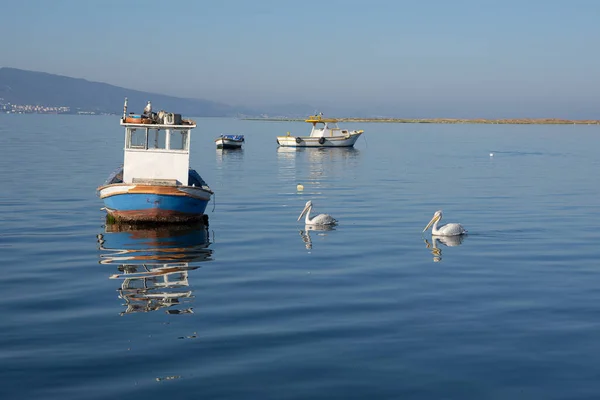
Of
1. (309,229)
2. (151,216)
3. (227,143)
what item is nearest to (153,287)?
(151,216)

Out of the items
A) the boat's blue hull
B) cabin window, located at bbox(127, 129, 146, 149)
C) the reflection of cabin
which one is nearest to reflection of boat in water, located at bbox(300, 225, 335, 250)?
the boat's blue hull

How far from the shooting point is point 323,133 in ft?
321

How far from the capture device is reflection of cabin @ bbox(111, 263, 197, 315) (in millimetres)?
17781

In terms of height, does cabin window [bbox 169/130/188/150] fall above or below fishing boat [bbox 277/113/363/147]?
below

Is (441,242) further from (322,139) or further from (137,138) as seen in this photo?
(322,139)

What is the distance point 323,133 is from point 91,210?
64.9 m

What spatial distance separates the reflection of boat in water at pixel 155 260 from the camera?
18344 mm

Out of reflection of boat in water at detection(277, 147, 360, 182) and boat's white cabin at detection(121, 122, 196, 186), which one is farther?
reflection of boat in water at detection(277, 147, 360, 182)

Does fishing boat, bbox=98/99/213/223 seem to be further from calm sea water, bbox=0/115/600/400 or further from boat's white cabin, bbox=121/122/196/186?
calm sea water, bbox=0/115/600/400

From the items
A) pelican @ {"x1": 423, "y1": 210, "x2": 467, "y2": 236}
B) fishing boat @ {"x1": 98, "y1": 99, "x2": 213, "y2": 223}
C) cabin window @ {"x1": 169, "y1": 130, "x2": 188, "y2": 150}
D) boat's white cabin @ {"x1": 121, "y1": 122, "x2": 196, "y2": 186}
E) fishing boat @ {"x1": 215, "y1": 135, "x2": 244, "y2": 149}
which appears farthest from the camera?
fishing boat @ {"x1": 215, "y1": 135, "x2": 244, "y2": 149}

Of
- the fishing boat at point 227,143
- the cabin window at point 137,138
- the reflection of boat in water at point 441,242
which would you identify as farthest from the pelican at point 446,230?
the fishing boat at point 227,143

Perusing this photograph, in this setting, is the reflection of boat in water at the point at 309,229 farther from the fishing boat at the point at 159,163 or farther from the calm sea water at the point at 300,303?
the fishing boat at the point at 159,163

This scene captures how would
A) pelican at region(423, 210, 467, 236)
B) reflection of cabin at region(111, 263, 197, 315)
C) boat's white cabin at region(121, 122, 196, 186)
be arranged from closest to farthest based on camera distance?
1. reflection of cabin at region(111, 263, 197, 315)
2. pelican at region(423, 210, 467, 236)
3. boat's white cabin at region(121, 122, 196, 186)

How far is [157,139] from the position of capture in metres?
31.0
